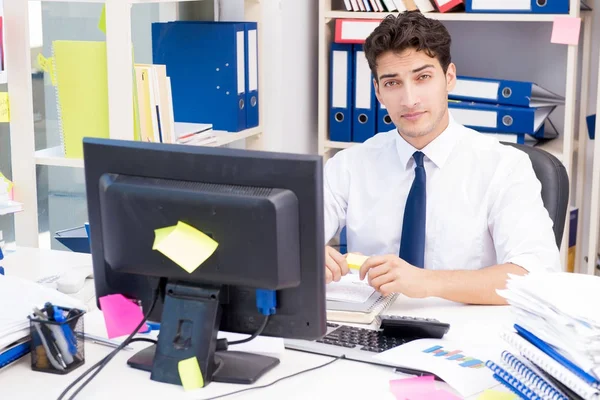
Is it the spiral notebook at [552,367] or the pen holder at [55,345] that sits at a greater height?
the spiral notebook at [552,367]

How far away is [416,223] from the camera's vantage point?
6.97 ft

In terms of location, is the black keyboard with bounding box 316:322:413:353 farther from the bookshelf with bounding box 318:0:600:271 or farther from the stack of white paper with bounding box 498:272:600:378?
the bookshelf with bounding box 318:0:600:271

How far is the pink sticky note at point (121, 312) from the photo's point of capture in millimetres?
1519

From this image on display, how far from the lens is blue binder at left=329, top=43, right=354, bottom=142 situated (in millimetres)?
3318

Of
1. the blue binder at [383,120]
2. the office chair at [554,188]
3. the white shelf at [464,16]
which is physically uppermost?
the white shelf at [464,16]

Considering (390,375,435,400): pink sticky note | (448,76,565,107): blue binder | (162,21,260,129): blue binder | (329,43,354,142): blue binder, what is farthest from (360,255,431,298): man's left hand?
(329,43,354,142): blue binder

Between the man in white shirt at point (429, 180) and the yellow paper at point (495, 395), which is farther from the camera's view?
the man in white shirt at point (429, 180)

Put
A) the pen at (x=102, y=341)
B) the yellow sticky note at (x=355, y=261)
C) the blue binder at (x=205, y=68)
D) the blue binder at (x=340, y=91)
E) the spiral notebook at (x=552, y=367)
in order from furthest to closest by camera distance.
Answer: the blue binder at (x=340, y=91) < the blue binder at (x=205, y=68) < the yellow sticky note at (x=355, y=261) < the pen at (x=102, y=341) < the spiral notebook at (x=552, y=367)

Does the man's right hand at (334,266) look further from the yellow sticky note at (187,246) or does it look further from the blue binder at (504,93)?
the blue binder at (504,93)

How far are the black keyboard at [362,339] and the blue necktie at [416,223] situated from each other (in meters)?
0.50

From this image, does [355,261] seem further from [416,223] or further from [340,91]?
[340,91]

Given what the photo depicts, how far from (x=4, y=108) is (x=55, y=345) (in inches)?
44.9

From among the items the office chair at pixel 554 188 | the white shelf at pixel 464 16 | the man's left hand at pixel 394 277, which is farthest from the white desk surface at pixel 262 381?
the white shelf at pixel 464 16

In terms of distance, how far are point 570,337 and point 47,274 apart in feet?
4.16
